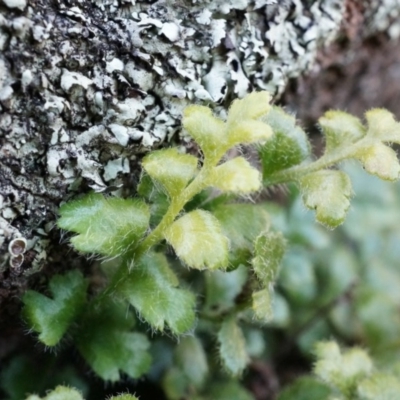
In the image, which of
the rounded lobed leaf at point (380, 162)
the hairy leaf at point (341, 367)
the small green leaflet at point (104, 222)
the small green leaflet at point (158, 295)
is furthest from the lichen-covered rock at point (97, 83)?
the hairy leaf at point (341, 367)

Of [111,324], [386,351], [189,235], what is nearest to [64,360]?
[111,324]

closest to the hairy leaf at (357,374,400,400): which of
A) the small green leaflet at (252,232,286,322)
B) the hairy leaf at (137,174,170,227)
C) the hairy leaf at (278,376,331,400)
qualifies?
the hairy leaf at (278,376,331,400)

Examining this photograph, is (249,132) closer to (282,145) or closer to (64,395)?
(282,145)

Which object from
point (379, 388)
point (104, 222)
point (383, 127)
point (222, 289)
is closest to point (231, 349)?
point (222, 289)

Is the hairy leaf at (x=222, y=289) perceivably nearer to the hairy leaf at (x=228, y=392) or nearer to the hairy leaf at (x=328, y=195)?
the hairy leaf at (x=228, y=392)

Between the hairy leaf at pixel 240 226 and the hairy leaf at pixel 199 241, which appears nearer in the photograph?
the hairy leaf at pixel 199 241

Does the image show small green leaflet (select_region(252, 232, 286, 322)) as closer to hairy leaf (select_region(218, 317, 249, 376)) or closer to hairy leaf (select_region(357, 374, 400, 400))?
hairy leaf (select_region(218, 317, 249, 376))
